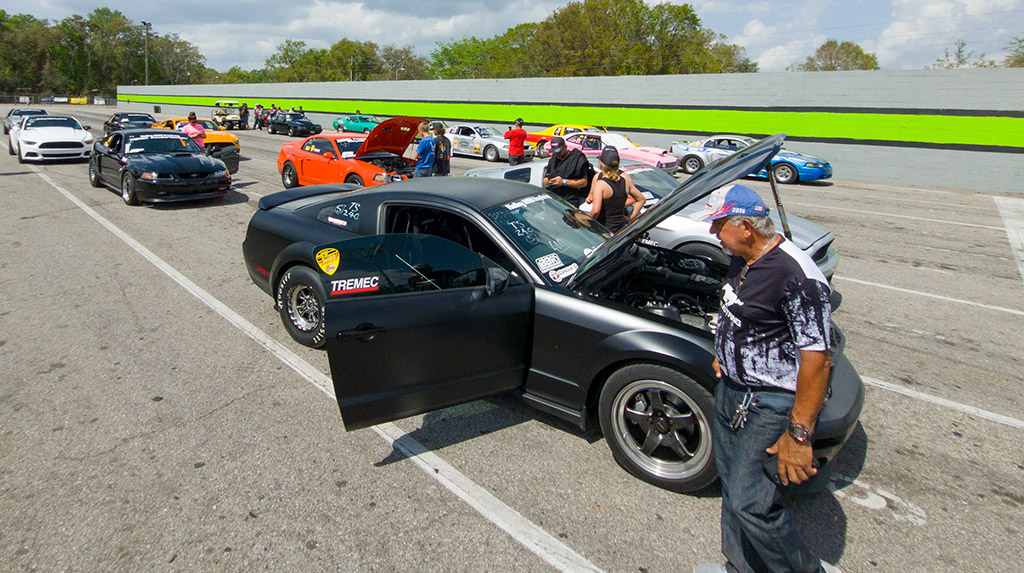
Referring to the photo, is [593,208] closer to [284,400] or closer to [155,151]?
[284,400]

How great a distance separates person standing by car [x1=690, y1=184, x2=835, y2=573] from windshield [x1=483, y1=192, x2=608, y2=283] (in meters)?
1.40

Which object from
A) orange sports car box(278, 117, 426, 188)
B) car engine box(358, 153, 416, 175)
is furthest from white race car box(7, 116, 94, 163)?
car engine box(358, 153, 416, 175)

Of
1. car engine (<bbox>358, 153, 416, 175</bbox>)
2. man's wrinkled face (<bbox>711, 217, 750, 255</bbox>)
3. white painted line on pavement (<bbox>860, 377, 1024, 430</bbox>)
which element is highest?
car engine (<bbox>358, 153, 416, 175</bbox>)

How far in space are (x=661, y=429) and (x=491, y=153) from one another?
67.6 feet

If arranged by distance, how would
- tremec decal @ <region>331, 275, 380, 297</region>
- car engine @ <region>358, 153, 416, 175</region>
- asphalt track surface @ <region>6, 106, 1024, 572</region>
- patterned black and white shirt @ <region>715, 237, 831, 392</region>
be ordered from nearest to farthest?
patterned black and white shirt @ <region>715, 237, 831, 392</region> < asphalt track surface @ <region>6, 106, 1024, 572</region> < tremec decal @ <region>331, 275, 380, 297</region> < car engine @ <region>358, 153, 416, 175</region>

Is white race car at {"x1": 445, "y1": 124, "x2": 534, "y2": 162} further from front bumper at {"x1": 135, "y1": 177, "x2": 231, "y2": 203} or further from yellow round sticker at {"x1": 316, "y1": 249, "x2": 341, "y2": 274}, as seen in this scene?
yellow round sticker at {"x1": 316, "y1": 249, "x2": 341, "y2": 274}

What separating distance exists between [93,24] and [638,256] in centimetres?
13342

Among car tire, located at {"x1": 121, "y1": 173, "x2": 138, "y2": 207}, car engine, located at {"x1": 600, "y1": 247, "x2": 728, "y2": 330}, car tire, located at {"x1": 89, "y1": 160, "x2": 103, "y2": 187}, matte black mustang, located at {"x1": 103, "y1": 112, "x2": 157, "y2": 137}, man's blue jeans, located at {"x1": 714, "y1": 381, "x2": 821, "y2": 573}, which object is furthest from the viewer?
matte black mustang, located at {"x1": 103, "y1": 112, "x2": 157, "y2": 137}

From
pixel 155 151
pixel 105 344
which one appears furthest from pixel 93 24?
pixel 105 344

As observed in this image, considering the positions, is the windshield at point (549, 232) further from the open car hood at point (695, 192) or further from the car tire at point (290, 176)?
the car tire at point (290, 176)

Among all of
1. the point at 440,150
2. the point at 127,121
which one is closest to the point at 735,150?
the point at 440,150

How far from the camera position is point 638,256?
13.9ft

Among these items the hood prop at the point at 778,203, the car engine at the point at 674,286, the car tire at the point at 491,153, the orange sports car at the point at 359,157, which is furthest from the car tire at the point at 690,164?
the car engine at the point at 674,286

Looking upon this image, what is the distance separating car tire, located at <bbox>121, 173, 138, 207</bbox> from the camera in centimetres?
1024
